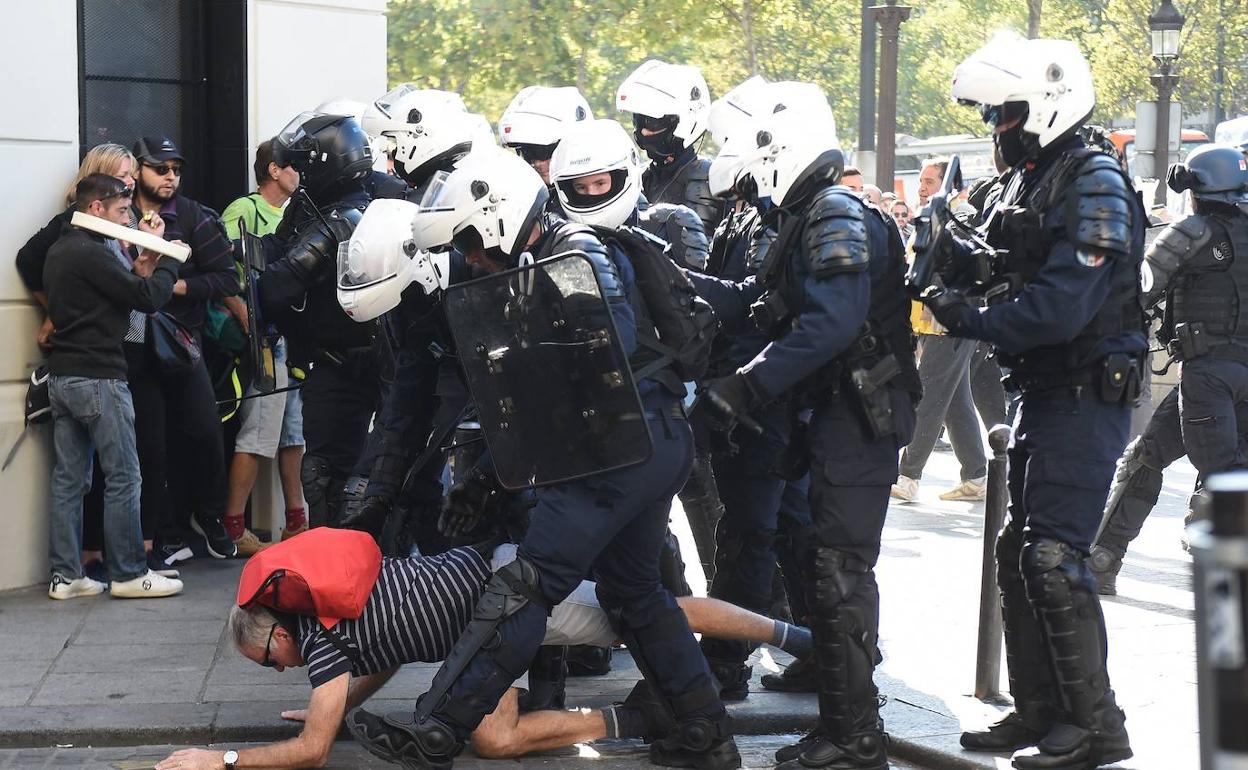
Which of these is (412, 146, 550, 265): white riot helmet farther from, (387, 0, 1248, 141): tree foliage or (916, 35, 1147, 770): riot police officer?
(387, 0, 1248, 141): tree foliage

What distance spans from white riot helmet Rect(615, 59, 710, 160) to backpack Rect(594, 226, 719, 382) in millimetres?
2196

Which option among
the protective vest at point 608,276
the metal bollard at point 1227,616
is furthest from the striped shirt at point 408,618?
the metal bollard at point 1227,616

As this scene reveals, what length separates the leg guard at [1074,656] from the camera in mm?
4797

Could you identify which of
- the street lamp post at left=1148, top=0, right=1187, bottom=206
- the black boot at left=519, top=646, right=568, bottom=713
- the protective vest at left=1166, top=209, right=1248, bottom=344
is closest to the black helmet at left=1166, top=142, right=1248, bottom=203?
the protective vest at left=1166, top=209, right=1248, bottom=344

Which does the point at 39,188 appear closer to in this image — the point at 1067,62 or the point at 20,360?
the point at 20,360

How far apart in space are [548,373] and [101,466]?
10.1 ft

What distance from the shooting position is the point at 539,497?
488 cm

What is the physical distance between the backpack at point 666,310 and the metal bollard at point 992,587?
130 centimetres

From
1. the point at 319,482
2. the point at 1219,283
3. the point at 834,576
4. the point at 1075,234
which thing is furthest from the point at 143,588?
the point at 1219,283

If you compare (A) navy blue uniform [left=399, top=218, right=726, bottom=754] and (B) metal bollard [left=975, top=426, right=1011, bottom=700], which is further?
Result: (B) metal bollard [left=975, top=426, right=1011, bottom=700]

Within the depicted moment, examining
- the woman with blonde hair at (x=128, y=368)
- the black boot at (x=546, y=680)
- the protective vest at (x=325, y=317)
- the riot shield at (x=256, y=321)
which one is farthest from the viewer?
the woman with blonde hair at (x=128, y=368)

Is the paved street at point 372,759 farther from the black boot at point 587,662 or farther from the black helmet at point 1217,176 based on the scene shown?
the black helmet at point 1217,176

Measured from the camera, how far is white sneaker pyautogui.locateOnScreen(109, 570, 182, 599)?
23.6 feet

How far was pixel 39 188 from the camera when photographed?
727 centimetres
